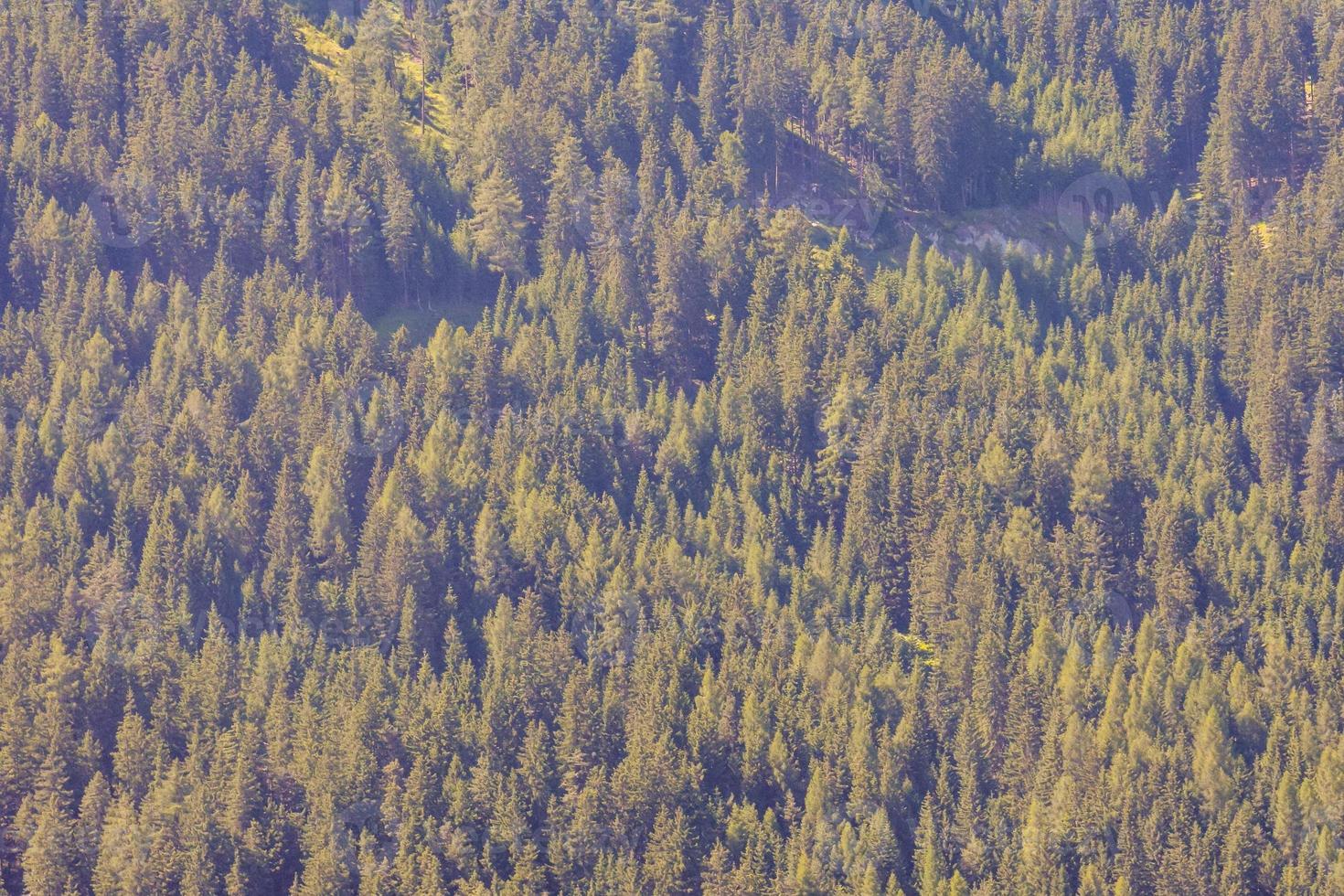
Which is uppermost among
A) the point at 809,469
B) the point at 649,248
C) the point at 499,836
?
the point at 649,248

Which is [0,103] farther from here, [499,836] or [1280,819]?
[1280,819]

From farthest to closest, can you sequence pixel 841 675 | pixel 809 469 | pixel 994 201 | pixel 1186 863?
pixel 994 201
pixel 809 469
pixel 841 675
pixel 1186 863

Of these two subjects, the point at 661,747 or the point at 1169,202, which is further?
the point at 1169,202

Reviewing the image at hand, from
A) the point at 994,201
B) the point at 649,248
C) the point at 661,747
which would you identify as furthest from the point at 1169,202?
the point at 661,747

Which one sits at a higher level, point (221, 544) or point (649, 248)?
point (649, 248)

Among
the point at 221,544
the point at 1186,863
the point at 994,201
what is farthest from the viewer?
the point at 994,201

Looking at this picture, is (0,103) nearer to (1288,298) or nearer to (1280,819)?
(1288,298)

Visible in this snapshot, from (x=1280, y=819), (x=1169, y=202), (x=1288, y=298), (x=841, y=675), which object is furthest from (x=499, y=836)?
(x=1169, y=202)
